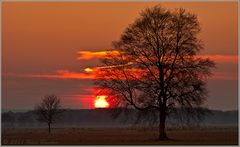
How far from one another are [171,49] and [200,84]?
4094 mm

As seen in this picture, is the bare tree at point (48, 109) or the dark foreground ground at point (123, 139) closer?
the dark foreground ground at point (123, 139)

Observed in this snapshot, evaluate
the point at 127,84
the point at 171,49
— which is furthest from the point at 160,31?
the point at 127,84

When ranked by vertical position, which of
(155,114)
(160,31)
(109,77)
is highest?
(160,31)

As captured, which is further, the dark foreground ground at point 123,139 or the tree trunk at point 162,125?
the tree trunk at point 162,125

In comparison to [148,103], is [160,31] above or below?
above

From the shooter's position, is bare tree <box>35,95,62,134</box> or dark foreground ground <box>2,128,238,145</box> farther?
bare tree <box>35,95,62,134</box>

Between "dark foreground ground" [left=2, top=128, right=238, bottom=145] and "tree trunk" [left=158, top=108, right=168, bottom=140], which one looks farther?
"tree trunk" [left=158, top=108, right=168, bottom=140]

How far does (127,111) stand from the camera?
55.2 metres

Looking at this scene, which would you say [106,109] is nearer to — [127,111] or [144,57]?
[127,111]

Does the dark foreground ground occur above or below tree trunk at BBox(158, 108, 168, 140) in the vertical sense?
below

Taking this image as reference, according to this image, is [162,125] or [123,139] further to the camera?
[123,139]

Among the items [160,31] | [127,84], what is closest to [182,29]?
[160,31]

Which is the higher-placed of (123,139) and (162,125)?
(162,125)

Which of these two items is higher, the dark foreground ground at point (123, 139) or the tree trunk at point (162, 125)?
the tree trunk at point (162, 125)
